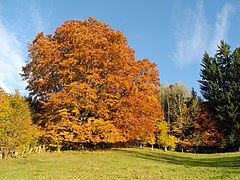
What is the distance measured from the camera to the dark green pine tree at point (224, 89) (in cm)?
4006

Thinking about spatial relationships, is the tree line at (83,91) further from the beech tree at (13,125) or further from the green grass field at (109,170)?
the green grass field at (109,170)

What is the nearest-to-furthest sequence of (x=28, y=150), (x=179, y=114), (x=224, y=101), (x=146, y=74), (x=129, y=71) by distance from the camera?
(x=28, y=150) → (x=129, y=71) → (x=146, y=74) → (x=224, y=101) → (x=179, y=114)

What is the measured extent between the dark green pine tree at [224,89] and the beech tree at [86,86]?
17.1 m

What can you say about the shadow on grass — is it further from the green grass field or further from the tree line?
the tree line

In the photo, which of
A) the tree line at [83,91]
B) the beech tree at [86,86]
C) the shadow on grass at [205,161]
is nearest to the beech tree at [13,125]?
the tree line at [83,91]

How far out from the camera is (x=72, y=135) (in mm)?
24531

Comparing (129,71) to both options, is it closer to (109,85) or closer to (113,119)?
(109,85)

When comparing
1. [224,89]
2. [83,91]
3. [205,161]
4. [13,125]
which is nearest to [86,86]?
[83,91]

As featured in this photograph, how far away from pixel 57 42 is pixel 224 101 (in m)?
28.2

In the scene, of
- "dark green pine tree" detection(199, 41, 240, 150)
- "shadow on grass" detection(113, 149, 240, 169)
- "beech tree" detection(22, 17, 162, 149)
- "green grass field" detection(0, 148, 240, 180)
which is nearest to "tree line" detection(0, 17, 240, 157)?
"beech tree" detection(22, 17, 162, 149)

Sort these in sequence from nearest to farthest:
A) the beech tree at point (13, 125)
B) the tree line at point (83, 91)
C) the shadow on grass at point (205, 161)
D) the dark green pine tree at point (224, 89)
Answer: the shadow on grass at point (205, 161)
the beech tree at point (13, 125)
the tree line at point (83, 91)
the dark green pine tree at point (224, 89)

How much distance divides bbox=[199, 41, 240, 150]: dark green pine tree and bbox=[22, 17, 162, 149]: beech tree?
17131 millimetres

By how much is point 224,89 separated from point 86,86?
27.9m

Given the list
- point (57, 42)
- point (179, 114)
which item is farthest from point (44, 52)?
point (179, 114)
